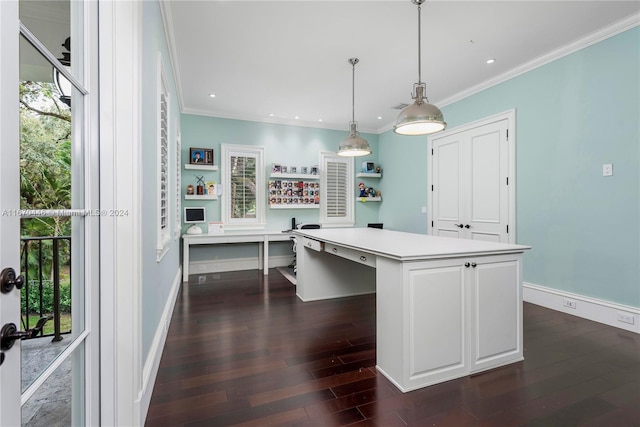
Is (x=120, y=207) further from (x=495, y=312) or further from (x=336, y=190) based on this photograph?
(x=336, y=190)

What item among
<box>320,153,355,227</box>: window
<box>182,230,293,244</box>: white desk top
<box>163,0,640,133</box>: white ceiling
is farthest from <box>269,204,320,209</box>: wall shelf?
<box>163,0,640,133</box>: white ceiling

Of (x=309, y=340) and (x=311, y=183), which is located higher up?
(x=311, y=183)

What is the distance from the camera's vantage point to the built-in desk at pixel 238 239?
4.50 m

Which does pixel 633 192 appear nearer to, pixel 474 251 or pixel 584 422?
pixel 474 251

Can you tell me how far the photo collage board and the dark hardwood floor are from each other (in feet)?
9.34

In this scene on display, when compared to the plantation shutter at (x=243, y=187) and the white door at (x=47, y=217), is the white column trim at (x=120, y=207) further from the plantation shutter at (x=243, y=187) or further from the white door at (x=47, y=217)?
the plantation shutter at (x=243, y=187)

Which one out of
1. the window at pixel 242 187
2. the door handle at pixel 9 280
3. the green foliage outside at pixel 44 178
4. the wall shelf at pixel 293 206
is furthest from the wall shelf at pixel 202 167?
the door handle at pixel 9 280

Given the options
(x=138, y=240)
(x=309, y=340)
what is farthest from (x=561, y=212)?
(x=138, y=240)

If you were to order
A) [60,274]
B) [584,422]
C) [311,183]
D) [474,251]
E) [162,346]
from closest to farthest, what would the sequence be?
[60,274]
[584,422]
[474,251]
[162,346]
[311,183]

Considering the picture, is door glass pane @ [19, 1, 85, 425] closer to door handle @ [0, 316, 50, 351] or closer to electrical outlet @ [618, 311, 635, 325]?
door handle @ [0, 316, 50, 351]

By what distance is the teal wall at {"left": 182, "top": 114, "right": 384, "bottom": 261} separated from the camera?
503cm

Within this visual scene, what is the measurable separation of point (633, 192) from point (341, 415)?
322cm

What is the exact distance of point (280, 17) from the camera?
104 inches

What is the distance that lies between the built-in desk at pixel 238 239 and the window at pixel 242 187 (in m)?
0.27
